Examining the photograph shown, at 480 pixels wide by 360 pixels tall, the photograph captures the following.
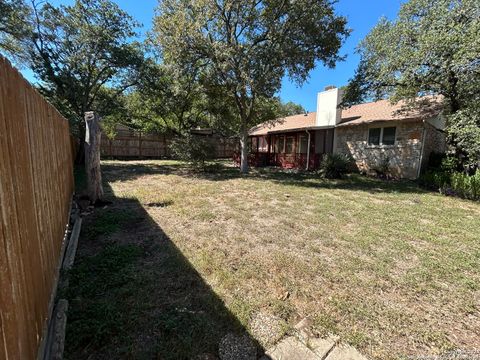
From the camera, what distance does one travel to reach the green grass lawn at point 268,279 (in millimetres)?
2207

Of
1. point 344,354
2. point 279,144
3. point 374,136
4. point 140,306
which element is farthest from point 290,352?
point 279,144

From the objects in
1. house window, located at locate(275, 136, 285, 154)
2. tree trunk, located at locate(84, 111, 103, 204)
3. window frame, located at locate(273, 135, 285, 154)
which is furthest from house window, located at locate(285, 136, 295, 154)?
tree trunk, located at locate(84, 111, 103, 204)

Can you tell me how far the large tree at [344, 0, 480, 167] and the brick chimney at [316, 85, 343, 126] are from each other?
9.01ft

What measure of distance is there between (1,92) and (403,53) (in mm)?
11169

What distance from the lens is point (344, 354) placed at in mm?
2055

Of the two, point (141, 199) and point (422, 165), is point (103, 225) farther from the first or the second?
point (422, 165)

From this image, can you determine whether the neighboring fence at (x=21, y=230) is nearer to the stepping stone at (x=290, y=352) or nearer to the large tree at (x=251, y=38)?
the stepping stone at (x=290, y=352)

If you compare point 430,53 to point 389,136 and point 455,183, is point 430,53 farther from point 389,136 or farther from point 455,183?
point 389,136

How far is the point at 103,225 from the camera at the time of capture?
461cm

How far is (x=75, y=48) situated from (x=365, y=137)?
15738 mm

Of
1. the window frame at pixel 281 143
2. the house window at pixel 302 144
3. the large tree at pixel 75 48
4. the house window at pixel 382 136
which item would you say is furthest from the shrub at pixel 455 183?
the large tree at pixel 75 48

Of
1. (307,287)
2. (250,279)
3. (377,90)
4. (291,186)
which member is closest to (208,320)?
(250,279)

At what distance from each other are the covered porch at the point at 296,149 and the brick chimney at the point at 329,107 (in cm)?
73

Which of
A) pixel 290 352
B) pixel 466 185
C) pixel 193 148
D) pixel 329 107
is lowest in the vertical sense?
pixel 290 352
